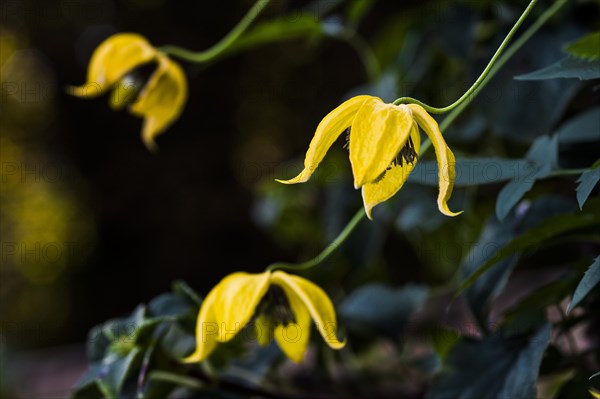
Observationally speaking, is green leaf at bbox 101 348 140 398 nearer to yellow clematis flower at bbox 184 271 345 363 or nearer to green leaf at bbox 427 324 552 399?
yellow clematis flower at bbox 184 271 345 363

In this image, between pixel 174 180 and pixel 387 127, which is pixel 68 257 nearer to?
pixel 174 180

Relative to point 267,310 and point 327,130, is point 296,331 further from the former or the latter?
point 327,130

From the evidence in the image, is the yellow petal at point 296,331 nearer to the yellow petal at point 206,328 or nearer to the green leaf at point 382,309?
the yellow petal at point 206,328

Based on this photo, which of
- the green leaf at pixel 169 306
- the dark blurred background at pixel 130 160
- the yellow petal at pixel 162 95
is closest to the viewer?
the green leaf at pixel 169 306

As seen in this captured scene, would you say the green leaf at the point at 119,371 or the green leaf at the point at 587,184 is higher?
the green leaf at the point at 587,184

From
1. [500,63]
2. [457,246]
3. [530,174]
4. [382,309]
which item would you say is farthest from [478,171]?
[457,246]

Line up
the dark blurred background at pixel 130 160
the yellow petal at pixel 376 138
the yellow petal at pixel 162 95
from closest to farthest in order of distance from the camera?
the yellow petal at pixel 376 138 → the yellow petal at pixel 162 95 → the dark blurred background at pixel 130 160

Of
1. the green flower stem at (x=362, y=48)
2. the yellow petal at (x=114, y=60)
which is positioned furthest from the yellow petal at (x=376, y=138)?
the green flower stem at (x=362, y=48)
